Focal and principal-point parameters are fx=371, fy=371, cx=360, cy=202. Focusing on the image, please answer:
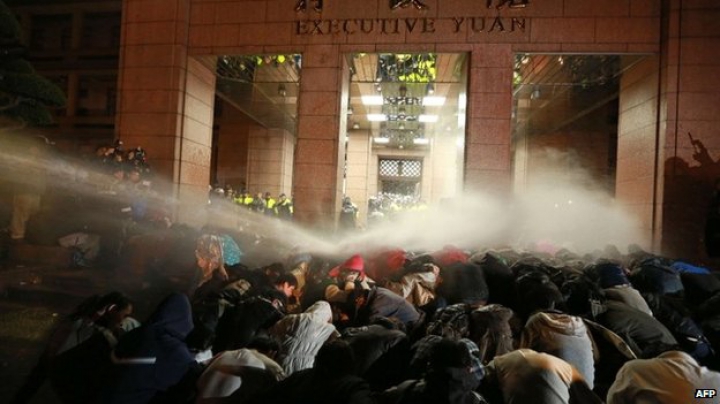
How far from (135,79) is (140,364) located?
37.0 feet

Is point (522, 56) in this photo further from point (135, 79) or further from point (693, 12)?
point (135, 79)

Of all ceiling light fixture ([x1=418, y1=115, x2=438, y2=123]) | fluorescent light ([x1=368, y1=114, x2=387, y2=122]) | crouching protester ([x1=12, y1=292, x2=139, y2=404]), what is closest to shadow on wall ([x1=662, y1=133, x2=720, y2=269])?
ceiling light fixture ([x1=418, y1=115, x2=438, y2=123])

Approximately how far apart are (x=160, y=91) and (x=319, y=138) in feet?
17.0

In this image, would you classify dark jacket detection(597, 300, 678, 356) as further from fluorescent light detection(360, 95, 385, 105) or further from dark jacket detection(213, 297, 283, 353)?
fluorescent light detection(360, 95, 385, 105)

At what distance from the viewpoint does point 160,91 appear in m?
11.4

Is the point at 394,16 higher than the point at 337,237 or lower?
higher

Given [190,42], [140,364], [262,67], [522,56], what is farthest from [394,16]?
[140,364]

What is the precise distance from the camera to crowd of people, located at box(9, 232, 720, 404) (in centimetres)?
257

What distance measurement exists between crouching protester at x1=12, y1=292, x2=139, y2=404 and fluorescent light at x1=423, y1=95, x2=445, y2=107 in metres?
13.9

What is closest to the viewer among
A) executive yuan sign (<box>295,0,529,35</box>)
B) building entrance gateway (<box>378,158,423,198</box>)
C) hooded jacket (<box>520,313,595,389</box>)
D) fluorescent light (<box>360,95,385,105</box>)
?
hooded jacket (<box>520,313,595,389</box>)

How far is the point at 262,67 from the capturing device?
13039mm

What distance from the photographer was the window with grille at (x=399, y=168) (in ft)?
89.8

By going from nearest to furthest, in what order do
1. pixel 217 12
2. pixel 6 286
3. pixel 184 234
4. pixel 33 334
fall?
1. pixel 33 334
2. pixel 6 286
3. pixel 184 234
4. pixel 217 12

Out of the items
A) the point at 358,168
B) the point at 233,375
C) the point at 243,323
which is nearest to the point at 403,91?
the point at 358,168
